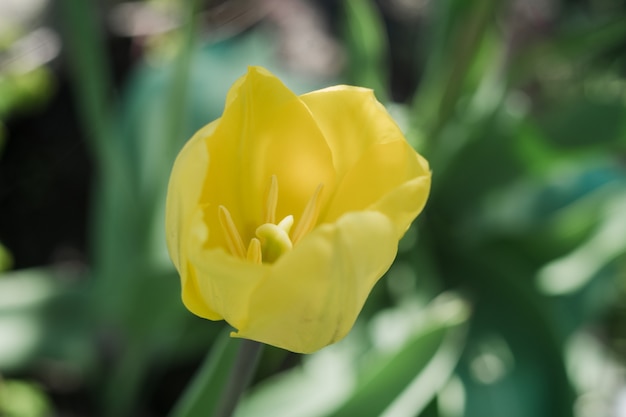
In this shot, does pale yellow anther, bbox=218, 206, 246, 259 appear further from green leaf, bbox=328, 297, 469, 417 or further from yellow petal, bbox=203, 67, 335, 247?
green leaf, bbox=328, 297, 469, 417

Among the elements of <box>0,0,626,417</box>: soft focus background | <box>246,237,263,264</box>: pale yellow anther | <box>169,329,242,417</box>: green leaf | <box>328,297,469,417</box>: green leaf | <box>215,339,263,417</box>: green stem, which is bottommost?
<box>0,0,626,417</box>: soft focus background

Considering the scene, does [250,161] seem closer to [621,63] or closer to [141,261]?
[141,261]

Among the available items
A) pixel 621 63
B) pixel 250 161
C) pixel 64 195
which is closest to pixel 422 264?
pixel 64 195

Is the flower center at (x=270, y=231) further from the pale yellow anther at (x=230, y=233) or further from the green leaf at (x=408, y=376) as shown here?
the green leaf at (x=408, y=376)

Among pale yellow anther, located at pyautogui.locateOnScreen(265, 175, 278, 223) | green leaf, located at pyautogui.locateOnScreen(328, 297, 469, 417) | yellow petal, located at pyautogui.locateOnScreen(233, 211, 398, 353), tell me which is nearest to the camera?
yellow petal, located at pyautogui.locateOnScreen(233, 211, 398, 353)

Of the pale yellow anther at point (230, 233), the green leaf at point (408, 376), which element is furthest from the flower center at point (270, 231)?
the green leaf at point (408, 376)

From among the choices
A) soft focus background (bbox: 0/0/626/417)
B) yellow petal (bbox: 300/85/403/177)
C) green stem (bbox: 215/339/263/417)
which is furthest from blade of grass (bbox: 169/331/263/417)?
soft focus background (bbox: 0/0/626/417)

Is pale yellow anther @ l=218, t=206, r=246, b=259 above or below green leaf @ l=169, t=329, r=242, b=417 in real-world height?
above
